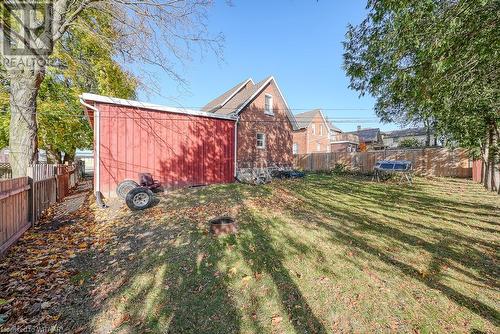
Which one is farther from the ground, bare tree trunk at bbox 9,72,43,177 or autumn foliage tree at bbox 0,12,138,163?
autumn foliage tree at bbox 0,12,138,163

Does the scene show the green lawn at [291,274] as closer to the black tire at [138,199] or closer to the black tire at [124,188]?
the black tire at [138,199]

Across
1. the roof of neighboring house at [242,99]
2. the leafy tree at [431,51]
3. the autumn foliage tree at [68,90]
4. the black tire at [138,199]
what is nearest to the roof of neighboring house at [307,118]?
the roof of neighboring house at [242,99]

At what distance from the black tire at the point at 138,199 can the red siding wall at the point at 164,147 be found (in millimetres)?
2448

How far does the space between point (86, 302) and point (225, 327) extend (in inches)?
74.8

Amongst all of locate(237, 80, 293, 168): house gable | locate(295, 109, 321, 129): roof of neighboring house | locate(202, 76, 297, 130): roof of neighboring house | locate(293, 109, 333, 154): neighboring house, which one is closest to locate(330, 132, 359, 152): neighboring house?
locate(293, 109, 333, 154): neighboring house

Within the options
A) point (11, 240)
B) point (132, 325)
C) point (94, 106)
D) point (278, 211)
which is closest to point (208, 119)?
point (94, 106)

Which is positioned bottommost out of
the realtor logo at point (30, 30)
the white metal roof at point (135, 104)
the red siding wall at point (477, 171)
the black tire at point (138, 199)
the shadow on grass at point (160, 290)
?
the shadow on grass at point (160, 290)

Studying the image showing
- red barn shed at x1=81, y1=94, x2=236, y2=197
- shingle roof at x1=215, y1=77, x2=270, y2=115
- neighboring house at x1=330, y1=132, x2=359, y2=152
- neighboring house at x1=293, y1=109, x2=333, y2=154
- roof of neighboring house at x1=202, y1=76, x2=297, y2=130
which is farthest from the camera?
neighboring house at x1=330, y1=132, x2=359, y2=152

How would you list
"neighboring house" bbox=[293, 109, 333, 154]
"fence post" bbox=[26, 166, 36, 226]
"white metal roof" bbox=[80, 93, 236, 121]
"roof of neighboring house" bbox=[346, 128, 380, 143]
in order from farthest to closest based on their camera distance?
"roof of neighboring house" bbox=[346, 128, 380, 143] → "neighboring house" bbox=[293, 109, 333, 154] → "white metal roof" bbox=[80, 93, 236, 121] → "fence post" bbox=[26, 166, 36, 226]

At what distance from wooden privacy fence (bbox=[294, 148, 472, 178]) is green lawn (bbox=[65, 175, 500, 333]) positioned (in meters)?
12.1

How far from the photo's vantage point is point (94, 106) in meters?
8.62

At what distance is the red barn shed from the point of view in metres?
8.80

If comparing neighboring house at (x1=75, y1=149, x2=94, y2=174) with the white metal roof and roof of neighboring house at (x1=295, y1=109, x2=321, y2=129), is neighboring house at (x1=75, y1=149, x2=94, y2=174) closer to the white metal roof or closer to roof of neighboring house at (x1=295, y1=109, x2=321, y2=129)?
the white metal roof

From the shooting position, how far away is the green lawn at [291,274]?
9.08 feet
